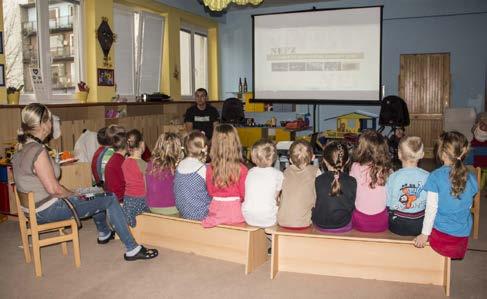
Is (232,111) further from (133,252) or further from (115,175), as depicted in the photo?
(133,252)

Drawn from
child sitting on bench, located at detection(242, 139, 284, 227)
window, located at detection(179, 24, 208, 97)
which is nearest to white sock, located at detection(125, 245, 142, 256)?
child sitting on bench, located at detection(242, 139, 284, 227)

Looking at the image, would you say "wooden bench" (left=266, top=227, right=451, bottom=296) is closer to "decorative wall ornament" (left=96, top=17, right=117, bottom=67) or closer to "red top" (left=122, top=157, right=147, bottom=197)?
"red top" (left=122, top=157, right=147, bottom=197)

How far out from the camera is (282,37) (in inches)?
318

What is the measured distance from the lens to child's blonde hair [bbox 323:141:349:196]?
9.87 ft

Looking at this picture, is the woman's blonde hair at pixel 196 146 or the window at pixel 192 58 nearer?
the woman's blonde hair at pixel 196 146

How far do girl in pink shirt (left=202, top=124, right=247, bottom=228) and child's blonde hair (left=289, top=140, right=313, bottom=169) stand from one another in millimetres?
408

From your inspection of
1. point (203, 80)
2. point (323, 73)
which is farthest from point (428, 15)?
point (203, 80)

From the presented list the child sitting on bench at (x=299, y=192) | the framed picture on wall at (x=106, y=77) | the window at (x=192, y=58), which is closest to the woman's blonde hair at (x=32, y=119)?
the child sitting on bench at (x=299, y=192)

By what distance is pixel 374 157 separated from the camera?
3.15m

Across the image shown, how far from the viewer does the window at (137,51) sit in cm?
695

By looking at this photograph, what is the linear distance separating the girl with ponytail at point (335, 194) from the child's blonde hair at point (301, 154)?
120mm

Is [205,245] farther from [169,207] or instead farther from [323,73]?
[323,73]

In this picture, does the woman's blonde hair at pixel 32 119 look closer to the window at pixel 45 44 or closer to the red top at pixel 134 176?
the red top at pixel 134 176

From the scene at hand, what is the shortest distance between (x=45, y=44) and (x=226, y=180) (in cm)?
370
